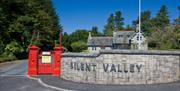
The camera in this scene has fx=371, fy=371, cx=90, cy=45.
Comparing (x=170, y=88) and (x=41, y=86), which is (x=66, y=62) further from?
(x=170, y=88)

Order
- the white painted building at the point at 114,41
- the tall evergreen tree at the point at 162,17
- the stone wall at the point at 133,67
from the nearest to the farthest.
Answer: the stone wall at the point at 133,67
the white painted building at the point at 114,41
the tall evergreen tree at the point at 162,17

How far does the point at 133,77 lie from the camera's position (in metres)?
19.3

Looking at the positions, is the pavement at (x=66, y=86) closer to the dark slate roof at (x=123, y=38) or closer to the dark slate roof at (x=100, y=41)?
the dark slate roof at (x=123, y=38)

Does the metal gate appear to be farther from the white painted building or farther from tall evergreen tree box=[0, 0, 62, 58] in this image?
the white painted building

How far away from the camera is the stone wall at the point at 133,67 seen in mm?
19234

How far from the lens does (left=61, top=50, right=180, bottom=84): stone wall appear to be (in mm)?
19234

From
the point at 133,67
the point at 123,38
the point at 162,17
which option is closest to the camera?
the point at 133,67

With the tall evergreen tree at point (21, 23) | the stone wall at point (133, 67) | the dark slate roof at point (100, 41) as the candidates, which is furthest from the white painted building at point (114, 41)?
the stone wall at point (133, 67)

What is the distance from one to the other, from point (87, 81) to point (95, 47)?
253 ft

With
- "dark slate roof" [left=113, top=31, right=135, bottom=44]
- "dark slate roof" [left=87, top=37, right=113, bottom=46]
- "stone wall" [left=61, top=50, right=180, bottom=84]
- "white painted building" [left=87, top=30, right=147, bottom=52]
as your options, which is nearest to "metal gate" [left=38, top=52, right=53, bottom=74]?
"stone wall" [left=61, top=50, right=180, bottom=84]

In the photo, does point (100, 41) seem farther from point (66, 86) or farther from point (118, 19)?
point (66, 86)

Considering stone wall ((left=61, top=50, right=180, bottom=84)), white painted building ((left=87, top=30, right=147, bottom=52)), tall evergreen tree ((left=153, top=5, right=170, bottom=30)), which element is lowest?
stone wall ((left=61, top=50, right=180, bottom=84))

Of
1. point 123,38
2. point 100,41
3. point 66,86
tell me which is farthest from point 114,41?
point 66,86

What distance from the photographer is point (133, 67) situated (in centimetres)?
1927
